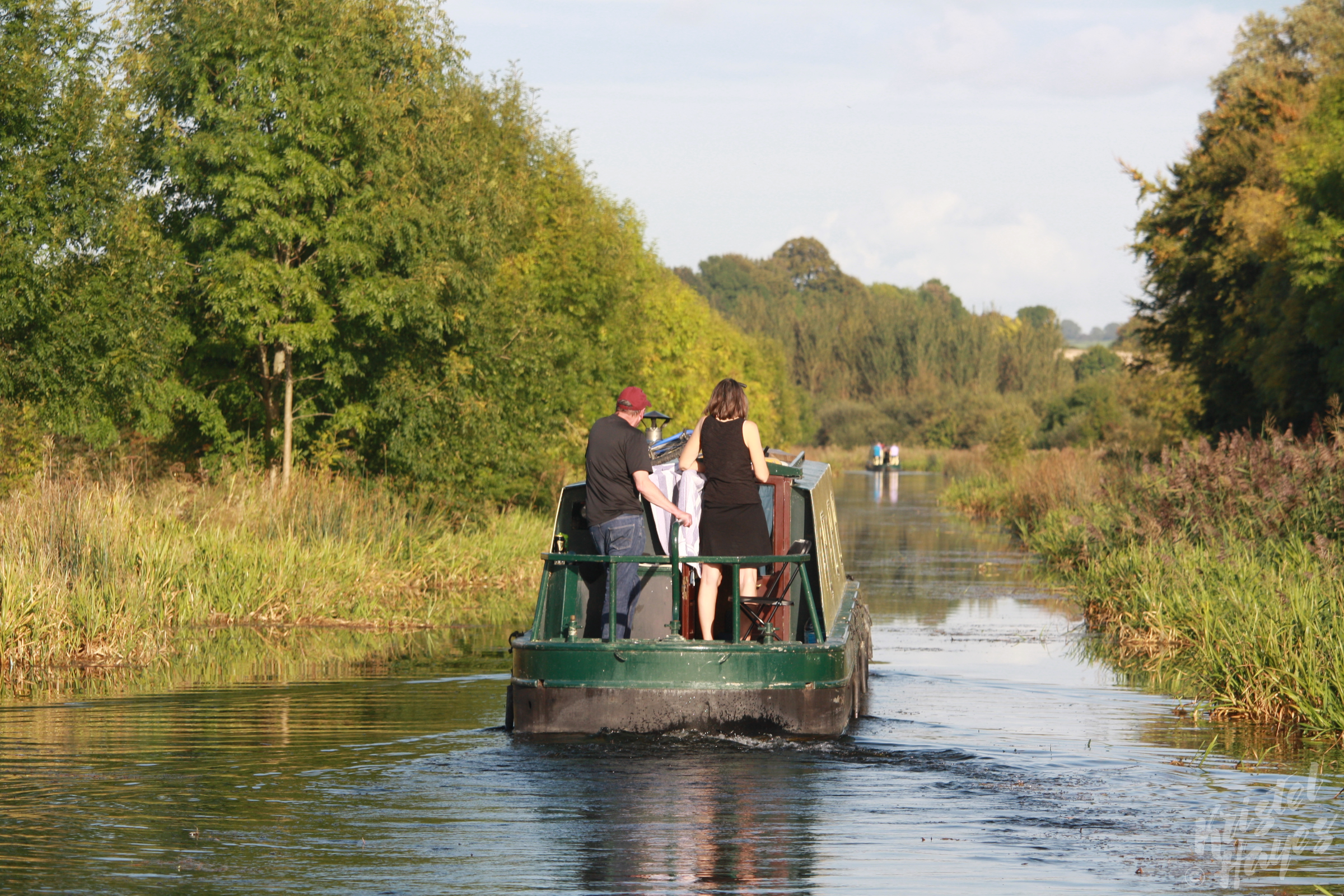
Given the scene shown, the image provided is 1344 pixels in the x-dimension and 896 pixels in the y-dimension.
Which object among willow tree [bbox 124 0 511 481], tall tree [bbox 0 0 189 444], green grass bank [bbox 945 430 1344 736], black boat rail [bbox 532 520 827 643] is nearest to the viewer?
black boat rail [bbox 532 520 827 643]

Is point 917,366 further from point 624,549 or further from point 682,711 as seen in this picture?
point 682,711

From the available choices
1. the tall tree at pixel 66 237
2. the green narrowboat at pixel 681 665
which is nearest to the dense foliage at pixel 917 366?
the tall tree at pixel 66 237

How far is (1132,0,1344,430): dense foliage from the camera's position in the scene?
2869 centimetres

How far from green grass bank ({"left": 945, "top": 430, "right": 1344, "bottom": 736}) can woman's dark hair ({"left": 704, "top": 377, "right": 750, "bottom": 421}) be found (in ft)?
14.7

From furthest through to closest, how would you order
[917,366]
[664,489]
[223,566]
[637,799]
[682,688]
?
1. [917,366]
2. [223,566]
3. [664,489]
4. [682,688]
5. [637,799]

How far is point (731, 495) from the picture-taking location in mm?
10844

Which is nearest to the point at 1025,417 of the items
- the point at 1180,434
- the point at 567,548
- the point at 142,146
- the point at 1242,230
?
the point at 1180,434

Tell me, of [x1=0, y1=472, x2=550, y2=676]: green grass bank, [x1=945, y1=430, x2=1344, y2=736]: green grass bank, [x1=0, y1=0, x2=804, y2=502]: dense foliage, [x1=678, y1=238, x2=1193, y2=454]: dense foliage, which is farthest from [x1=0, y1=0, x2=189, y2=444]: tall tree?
[x1=678, y1=238, x2=1193, y2=454]: dense foliage

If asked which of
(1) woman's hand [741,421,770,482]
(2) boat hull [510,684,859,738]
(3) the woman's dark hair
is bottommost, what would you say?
(2) boat hull [510,684,859,738]

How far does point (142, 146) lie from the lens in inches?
977

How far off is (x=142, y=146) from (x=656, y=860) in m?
20.3

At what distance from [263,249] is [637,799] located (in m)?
16.6

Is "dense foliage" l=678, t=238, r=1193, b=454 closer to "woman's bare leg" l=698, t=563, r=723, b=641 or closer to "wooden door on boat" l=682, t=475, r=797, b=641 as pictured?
"wooden door on boat" l=682, t=475, r=797, b=641

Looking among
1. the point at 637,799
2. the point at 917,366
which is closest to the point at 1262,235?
the point at 637,799
